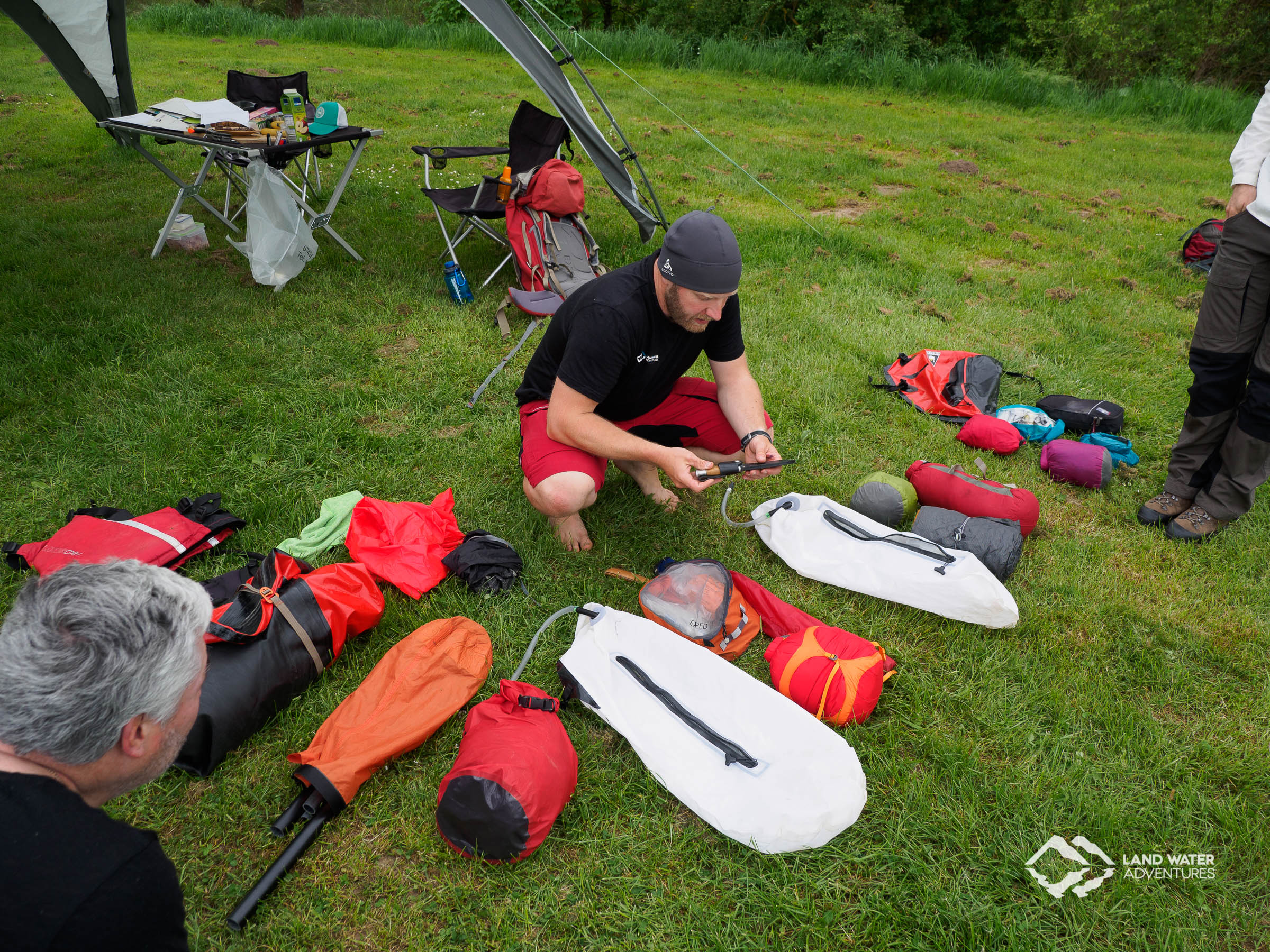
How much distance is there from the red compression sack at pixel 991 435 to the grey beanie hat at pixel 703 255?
202cm

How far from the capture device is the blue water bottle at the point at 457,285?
16.7 feet

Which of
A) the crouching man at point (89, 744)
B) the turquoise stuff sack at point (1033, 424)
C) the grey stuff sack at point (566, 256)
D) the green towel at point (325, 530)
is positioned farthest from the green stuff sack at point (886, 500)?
the crouching man at point (89, 744)

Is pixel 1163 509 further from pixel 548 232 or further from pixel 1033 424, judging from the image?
pixel 548 232

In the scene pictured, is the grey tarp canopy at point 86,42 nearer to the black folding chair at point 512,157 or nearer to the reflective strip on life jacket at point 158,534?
the black folding chair at point 512,157

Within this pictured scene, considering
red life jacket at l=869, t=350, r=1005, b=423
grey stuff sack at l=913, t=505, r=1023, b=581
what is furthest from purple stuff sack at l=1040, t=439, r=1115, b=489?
grey stuff sack at l=913, t=505, r=1023, b=581

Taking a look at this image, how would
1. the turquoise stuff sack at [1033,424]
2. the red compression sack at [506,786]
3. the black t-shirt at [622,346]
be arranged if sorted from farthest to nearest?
the turquoise stuff sack at [1033,424], the black t-shirt at [622,346], the red compression sack at [506,786]

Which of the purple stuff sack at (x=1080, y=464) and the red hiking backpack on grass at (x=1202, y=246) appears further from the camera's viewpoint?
the red hiking backpack on grass at (x=1202, y=246)

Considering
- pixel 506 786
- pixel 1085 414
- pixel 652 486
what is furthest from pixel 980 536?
pixel 506 786

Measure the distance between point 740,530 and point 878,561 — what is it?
0.65 metres

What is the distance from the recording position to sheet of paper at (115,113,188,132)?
4793 millimetres

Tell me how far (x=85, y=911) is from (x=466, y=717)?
4.14 feet

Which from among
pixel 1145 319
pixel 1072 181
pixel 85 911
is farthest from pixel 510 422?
pixel 1072 181

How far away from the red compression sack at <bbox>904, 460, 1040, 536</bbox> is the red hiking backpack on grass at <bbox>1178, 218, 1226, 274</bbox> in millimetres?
4198

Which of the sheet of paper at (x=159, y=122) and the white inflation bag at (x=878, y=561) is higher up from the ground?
the sheet of paper at (x=159, y=122)
